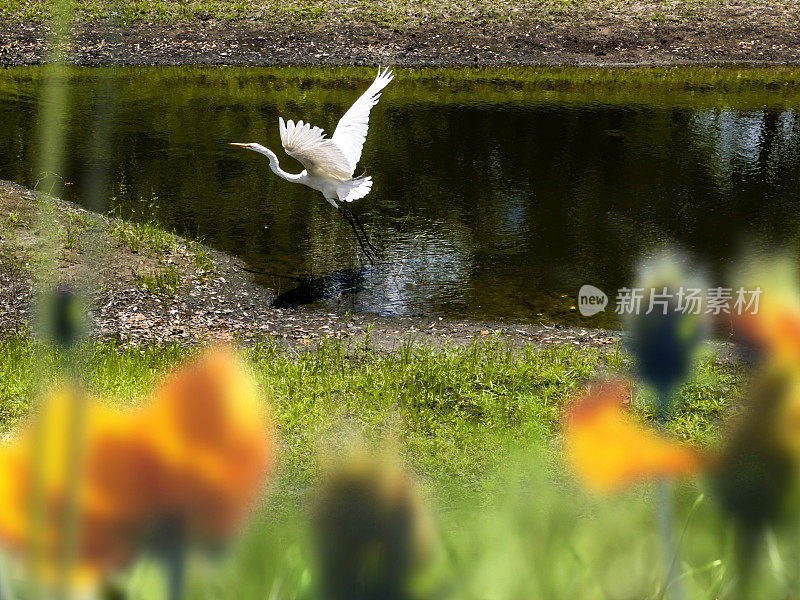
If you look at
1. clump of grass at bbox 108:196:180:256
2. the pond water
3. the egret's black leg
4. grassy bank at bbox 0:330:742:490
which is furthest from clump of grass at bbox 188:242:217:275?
grassy bank at bbox 0:330:742:490

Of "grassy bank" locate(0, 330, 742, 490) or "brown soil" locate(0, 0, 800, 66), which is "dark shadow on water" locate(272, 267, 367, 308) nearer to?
"grassy bank" locate(0, 330, 742, 490)

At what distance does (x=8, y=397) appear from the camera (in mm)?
3131

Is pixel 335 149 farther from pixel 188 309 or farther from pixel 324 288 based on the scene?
pixel 188 309

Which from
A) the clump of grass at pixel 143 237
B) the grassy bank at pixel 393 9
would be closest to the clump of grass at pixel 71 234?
the clump of grass at pixel 143 237

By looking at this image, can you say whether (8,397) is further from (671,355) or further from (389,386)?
(671,355)

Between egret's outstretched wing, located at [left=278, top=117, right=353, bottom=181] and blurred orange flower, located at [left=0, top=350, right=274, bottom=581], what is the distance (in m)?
5.24

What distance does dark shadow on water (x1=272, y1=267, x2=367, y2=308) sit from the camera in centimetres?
594

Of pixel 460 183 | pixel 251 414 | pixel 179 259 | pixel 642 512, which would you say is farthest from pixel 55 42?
pixel 460 183

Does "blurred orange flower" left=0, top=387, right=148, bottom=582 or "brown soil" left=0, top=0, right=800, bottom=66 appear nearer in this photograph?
"blurred orange flower" left=0, top=387, right=148, bottom=582

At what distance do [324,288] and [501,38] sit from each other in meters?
11.2

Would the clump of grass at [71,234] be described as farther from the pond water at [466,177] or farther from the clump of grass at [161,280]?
the pond water at [466,177]

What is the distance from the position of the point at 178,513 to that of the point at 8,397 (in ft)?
10.2

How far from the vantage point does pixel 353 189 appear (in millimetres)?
6461

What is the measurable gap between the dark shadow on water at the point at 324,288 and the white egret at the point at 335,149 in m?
0.41
